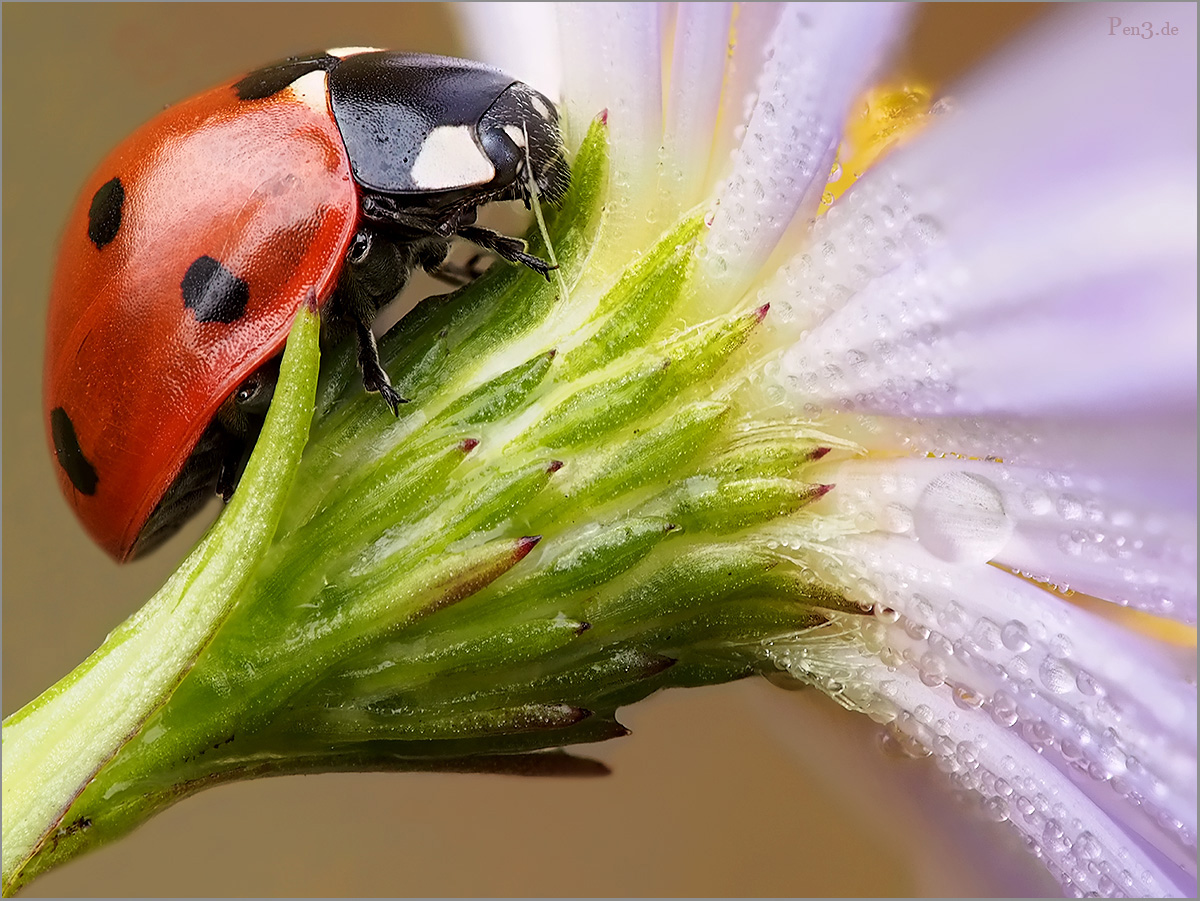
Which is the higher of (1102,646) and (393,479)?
(393,479)

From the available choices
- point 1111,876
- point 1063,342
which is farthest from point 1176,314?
point 1111,876

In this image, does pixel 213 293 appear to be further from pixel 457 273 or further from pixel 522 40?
pixel 522 40

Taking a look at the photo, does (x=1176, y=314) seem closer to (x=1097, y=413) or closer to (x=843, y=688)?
(x=1097, y=413)

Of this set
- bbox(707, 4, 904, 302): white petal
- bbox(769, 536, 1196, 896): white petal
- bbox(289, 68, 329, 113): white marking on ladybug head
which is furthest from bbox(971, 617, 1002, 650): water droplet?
bbox(289, 68, 329, 113): white marking on ladybug head

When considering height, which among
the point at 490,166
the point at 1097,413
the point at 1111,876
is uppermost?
the point at 490,166

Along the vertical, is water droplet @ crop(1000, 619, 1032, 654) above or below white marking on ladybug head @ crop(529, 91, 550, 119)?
below

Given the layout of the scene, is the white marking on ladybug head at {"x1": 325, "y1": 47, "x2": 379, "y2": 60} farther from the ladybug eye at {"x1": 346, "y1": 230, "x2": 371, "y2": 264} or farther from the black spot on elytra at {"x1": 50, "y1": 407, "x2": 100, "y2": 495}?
the black spot on elytra at {"x1": 50, "y1": 407, "x2": 100, "y2": 495}

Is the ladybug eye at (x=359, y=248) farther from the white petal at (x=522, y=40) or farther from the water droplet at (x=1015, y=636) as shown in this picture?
the water droplet at (x=1015, y=636)

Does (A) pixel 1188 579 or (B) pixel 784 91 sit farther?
(B) pixel 784 91
